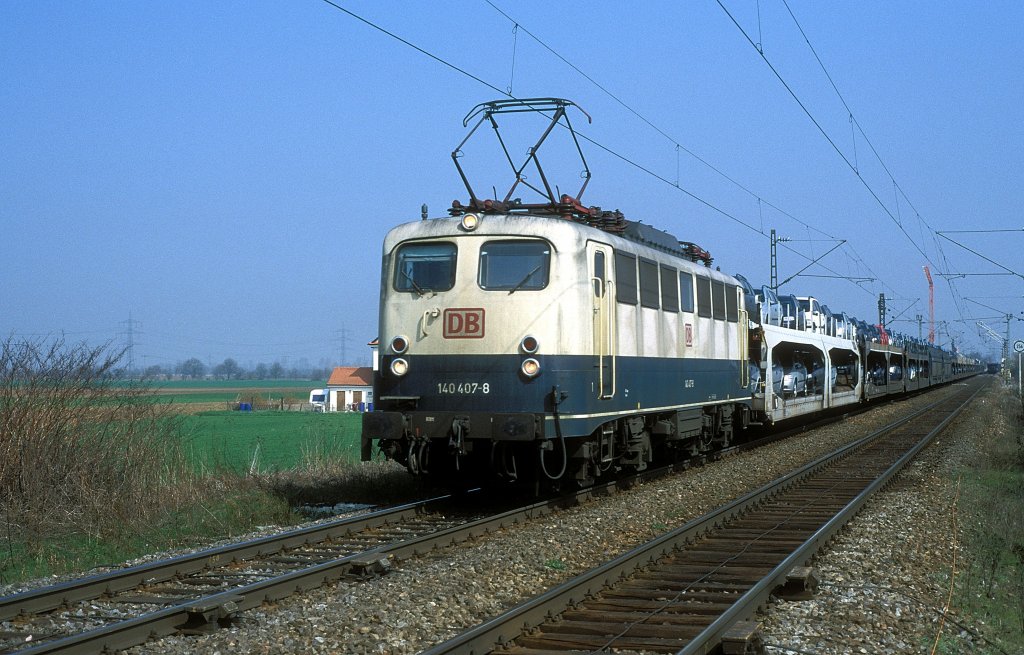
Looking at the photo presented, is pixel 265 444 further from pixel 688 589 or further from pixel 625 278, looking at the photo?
pixel 688 589

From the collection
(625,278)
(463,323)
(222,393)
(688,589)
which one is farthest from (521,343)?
(222,393)

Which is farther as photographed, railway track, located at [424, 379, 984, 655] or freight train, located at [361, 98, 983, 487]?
freight train, located at [361, 98, 983, 487]

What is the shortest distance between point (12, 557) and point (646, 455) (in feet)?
27.5

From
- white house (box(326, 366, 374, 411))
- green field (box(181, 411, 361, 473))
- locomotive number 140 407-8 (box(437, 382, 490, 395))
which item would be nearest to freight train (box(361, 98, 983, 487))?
locomotive number 140 407-8 (box(437, 382, 490, 395))

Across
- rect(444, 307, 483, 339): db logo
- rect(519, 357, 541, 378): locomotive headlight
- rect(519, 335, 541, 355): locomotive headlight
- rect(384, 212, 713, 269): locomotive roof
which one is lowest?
rect(519, 357, 541, 378): locomotive headlight

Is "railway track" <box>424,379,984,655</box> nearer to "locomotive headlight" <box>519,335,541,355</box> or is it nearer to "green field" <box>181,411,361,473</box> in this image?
"locomotive headlight" <box>519,335,541,355</box>

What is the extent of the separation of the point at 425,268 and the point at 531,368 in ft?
6.14

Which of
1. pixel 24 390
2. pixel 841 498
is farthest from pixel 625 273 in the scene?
pixel 24 390

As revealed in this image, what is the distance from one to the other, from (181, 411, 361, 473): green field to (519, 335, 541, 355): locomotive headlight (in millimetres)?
5344

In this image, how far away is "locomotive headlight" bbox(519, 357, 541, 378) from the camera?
38.2 feet

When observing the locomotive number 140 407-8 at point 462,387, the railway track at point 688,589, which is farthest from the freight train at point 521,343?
the railway track at point 688,589

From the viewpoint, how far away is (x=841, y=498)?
43.7ft

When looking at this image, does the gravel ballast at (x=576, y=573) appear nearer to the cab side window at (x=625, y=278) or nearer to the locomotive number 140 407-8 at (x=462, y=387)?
the locomotive number 140 407-8 at (x=462, y=387)

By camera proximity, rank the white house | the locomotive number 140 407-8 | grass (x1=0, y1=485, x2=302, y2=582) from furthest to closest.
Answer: the white house, the locomotive number 140 407-8, grass (x1=0, y1=485, x2=302, y2=582)
